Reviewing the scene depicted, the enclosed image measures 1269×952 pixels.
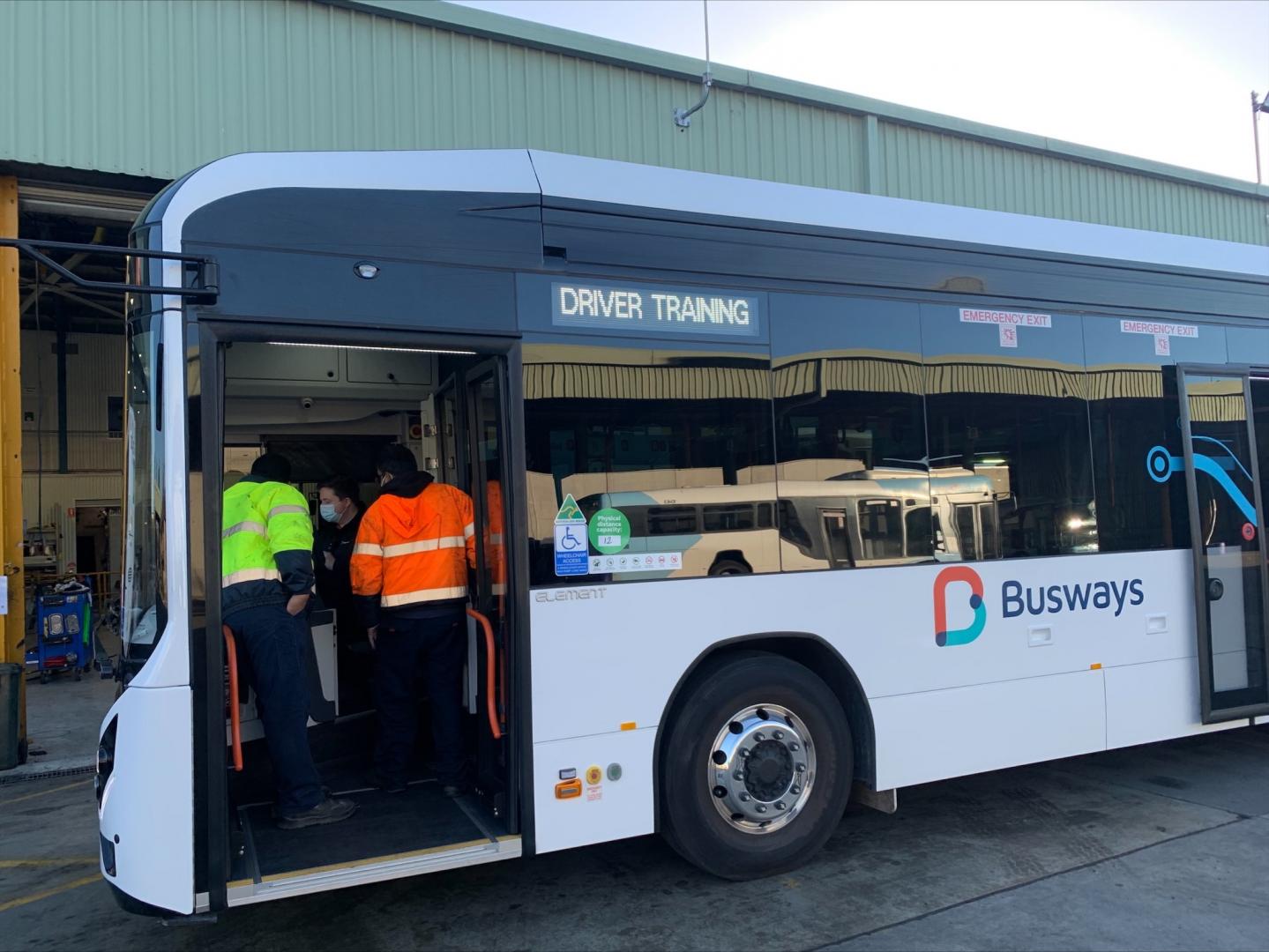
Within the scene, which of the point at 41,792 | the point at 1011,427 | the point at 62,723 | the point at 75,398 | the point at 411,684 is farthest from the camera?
the point at 75,398

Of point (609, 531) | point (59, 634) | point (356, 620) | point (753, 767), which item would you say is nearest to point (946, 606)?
point (753, 767)

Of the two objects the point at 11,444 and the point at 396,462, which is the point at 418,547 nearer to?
the point at 396,462

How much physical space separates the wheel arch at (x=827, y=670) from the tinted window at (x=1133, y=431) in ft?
5.94

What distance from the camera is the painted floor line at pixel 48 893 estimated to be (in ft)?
15.1

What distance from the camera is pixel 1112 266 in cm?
550

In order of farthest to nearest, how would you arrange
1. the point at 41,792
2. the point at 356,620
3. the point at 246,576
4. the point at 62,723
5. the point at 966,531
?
the point at 62,723 → the point at 41,792 → the point at 356,620 → the point at 966,531 → the point at 246,576

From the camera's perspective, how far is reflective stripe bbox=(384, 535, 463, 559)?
4656 millimetres

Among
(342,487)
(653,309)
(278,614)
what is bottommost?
(278,614)

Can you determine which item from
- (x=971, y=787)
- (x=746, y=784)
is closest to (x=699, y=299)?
(x=746, y=784)

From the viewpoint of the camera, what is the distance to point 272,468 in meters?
4.63

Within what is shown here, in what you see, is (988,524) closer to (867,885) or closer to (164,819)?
(867,885)

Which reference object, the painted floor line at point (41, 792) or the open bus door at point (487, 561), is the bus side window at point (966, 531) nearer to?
the open bus door at point (487, 561)

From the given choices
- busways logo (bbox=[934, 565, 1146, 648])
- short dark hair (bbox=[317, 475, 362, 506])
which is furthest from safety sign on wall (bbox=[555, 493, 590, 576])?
short dark hair (bbox=[317, 475, 362, 506])

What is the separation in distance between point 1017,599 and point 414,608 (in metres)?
3.15
